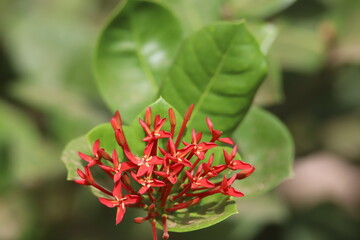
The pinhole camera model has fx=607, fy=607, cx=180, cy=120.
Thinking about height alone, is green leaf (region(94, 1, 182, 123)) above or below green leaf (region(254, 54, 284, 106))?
above

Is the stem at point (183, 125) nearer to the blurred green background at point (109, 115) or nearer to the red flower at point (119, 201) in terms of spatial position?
the red flower at point (119, 201)

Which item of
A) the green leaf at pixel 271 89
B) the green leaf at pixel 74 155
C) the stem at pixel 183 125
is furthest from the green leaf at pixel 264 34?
the green leaf at pixel 74 155

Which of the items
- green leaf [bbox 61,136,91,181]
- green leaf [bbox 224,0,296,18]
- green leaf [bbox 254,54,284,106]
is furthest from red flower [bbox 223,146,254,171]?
green leaf [bbox 224,0,296,18]

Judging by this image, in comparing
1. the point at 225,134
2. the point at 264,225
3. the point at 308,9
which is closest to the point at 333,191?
the point at 264,225

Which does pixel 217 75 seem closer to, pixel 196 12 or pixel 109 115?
pixel 196 12

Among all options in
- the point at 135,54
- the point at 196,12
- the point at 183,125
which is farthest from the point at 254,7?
the point at 183,125

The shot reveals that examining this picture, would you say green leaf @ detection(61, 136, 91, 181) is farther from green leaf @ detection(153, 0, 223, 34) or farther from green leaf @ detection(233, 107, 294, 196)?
green leaf @ detection(153, 0, 223, 34)
